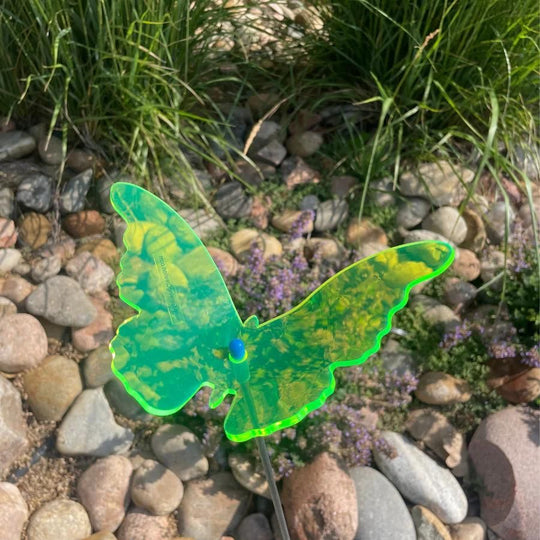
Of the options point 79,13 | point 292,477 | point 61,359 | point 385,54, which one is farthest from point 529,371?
point 79,13

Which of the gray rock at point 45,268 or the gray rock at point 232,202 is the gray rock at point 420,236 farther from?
the gray rock at point 45,268

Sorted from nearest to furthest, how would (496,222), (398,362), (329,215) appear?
(398,362)
(329,215)
(496,222)

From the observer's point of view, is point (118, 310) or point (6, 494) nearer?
point (6, 494)

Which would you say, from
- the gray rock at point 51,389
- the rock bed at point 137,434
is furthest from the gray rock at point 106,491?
the gray rock at point 51,389

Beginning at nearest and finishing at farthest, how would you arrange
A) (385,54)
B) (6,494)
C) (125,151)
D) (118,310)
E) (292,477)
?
1. (6,494)
2. (292,477)
3. (118,310)
4. (125,151)
5. (385,54)

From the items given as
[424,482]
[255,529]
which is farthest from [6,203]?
[424,482]

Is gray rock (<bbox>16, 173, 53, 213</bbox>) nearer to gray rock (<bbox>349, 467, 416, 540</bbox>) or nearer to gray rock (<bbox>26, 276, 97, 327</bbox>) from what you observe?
gray rock (<bbox>26, 276, 97, 327</bbox>)

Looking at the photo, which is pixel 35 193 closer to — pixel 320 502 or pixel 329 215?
pixel 329 215

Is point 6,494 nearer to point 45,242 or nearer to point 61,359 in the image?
point 61,359
